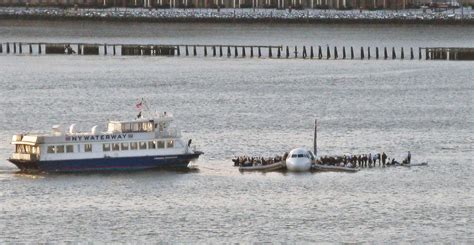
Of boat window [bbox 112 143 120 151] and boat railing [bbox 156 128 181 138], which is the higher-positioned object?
boat railing [bbox 156 128 181 138]

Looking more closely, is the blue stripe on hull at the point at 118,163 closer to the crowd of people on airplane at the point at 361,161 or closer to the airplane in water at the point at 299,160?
the airplane in water at the point at 299,160

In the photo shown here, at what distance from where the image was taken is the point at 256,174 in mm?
71062

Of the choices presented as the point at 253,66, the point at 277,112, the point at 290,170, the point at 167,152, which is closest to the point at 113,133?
the point at 167,152

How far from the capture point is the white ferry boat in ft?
234

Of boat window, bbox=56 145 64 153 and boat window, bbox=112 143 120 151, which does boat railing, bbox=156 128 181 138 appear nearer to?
boat window, bbox=112 143 120 151

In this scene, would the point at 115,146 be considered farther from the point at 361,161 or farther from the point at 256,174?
the point at 361,161

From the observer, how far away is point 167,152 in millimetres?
72500

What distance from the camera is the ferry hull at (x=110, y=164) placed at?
234ft

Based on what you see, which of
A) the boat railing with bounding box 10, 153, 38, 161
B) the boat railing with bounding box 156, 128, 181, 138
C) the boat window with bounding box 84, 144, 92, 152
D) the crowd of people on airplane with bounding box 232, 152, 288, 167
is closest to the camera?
the boat railing with bounding box 10, 153, 38, 161

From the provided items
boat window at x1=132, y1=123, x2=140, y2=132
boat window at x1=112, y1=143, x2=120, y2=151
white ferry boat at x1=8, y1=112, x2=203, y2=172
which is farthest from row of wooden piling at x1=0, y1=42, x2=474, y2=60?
boat window at x1=112, y1=143, x2=120, y2=151

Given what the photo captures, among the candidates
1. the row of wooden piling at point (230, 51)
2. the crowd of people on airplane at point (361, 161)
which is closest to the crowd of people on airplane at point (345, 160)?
the crowd of people on airplane at point (361, 161)

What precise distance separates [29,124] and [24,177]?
1825cm

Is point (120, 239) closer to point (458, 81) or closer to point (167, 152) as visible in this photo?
point (167, 152)

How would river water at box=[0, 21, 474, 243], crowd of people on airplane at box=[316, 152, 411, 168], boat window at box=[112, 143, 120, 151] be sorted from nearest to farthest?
river water at box=[0, 21, 474, 243], boat window at box=[112, 143, 120, 151], crowd of people on airplane at box=[316, 152, 411, 168]
